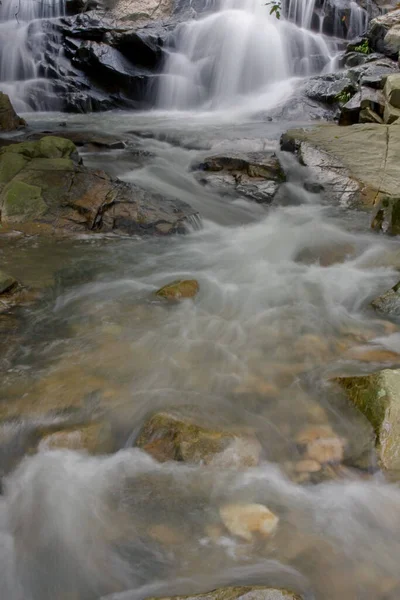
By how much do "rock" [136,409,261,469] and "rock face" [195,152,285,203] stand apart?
18.1ft

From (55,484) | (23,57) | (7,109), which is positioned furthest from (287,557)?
(23,57)

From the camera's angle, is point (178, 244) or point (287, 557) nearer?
point (287, 557)

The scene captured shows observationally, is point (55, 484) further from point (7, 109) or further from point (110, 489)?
point (7, 109)

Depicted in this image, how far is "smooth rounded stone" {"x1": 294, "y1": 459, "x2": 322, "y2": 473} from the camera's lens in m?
2.55

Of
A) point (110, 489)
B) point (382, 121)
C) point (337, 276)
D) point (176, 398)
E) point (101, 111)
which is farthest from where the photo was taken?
point (101, 111)

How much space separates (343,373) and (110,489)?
1.87 m

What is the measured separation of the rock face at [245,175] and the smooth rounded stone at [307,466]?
18.4 feet

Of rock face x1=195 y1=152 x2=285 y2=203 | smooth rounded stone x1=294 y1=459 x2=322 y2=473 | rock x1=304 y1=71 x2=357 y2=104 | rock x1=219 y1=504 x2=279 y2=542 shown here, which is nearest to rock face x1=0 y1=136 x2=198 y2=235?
rock face x1=195 y1=152 x2=285 y2=203

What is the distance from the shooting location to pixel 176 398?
10.4 ft

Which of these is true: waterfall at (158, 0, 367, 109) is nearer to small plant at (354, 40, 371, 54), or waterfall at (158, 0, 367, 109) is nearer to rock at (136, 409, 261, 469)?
small plant at (354, 40, 371, 54)

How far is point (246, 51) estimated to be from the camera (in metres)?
15.5

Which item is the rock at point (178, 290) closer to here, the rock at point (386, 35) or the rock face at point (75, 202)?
the rock face at point (75, 202)

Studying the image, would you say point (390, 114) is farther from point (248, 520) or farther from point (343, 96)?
point (248, 520)

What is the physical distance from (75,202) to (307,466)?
503 centimetres
